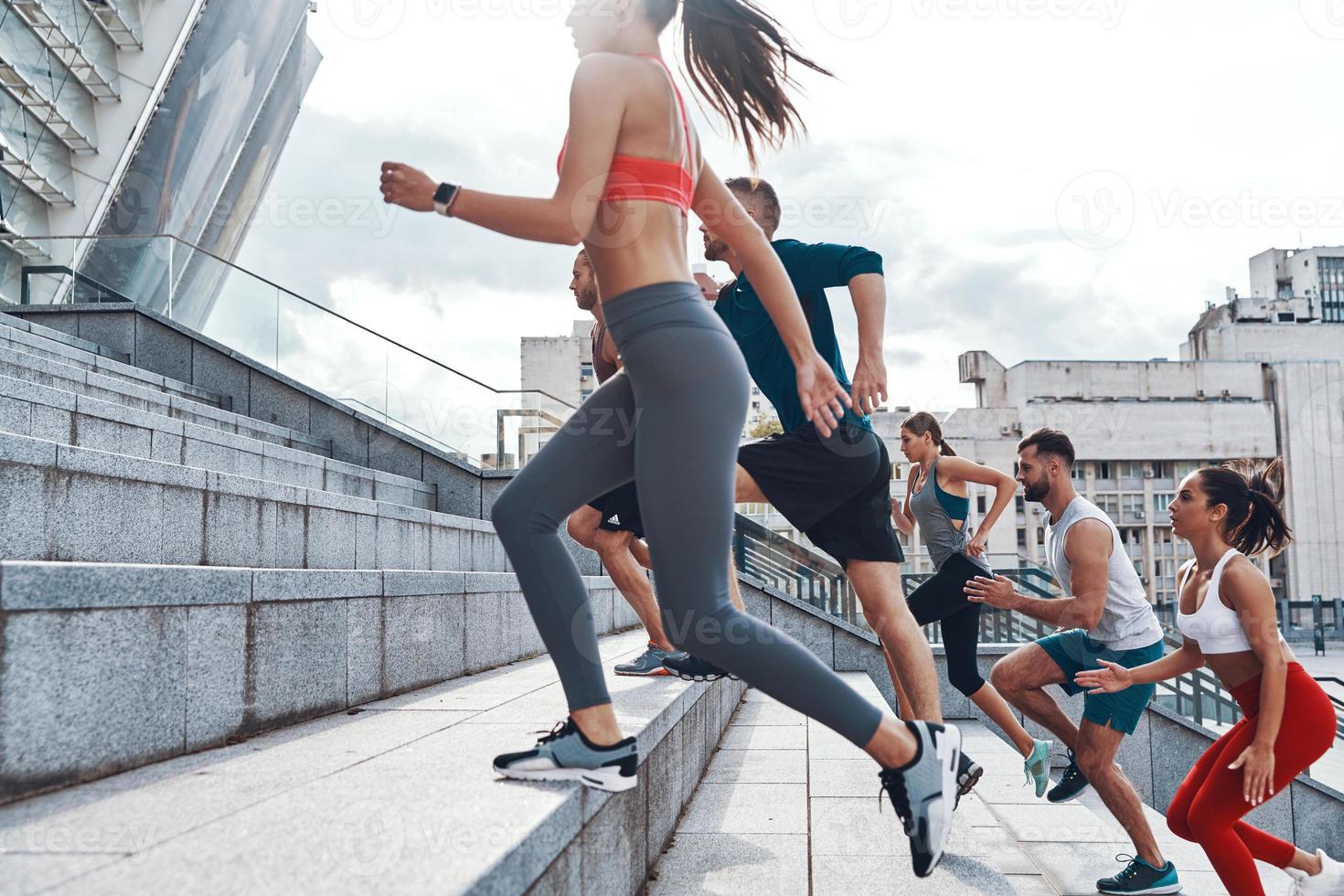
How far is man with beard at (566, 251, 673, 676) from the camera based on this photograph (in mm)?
4586

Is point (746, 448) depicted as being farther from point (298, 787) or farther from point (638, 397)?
point (298, 787)

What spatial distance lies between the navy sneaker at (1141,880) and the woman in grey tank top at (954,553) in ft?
2.46

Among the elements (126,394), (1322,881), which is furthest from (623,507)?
(126,394)

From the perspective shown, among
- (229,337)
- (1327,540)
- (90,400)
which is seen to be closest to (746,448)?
(90,400)

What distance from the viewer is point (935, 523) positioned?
6.42 meters

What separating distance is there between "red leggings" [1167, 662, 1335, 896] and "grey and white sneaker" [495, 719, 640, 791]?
9.92 feet

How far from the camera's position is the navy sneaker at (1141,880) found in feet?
14.4

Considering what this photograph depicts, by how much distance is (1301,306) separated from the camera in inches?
3260

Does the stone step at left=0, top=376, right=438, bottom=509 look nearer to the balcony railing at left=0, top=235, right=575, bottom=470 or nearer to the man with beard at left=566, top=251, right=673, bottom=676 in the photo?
the man with beard at left=566, top=251, right=673, bottom=676

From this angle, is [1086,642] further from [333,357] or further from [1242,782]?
[333,357]

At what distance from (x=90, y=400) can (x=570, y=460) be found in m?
3.96

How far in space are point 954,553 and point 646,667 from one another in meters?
2.46

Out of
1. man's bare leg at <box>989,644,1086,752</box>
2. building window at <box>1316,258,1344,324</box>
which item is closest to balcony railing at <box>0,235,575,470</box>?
man's bare leg at <box>989,644,1086,752</box>
